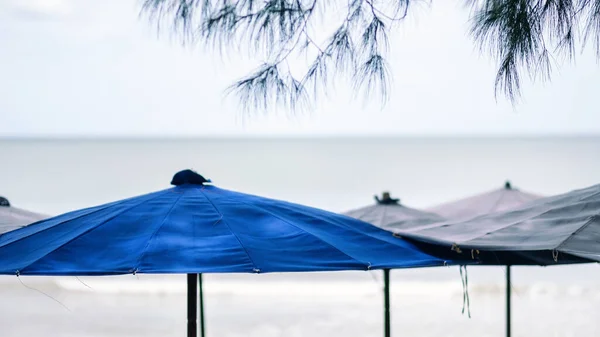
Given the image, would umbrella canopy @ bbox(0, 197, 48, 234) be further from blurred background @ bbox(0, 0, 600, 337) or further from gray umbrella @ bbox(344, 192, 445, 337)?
gray umbrella @ bbox(344, 192, 445, 337)

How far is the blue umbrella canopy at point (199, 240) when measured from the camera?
4176mm

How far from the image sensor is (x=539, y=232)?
191 inches

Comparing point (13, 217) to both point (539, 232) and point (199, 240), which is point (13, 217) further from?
point (539, 232)

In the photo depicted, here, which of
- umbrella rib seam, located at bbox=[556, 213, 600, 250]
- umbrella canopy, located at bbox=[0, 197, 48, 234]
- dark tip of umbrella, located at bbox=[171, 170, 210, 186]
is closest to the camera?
umbrella rib seam, located at bbox=[556, 213, 600, 250]

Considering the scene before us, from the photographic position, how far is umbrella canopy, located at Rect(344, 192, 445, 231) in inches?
375

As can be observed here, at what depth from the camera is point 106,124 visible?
344 feet

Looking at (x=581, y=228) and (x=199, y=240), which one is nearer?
(x=199, y=240)

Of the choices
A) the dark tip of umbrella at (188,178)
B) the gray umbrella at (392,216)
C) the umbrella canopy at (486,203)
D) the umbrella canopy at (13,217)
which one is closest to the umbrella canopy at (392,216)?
the gray umbrella at (392,216)

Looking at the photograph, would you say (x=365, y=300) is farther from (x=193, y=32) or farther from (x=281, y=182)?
(x=281, y=182)

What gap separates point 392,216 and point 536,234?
4.99 meters

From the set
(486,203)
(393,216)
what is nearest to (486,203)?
(486,203)

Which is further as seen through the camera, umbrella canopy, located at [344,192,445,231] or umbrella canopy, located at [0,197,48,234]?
umbrella canopy, located at [344,192,445,231]

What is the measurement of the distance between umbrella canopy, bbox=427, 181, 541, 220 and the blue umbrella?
682 centimetres

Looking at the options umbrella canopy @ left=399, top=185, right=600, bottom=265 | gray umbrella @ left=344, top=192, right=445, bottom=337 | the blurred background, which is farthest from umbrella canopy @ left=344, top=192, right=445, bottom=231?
umbrella canopy @ left=399, top=185, right=600, bottom=265
